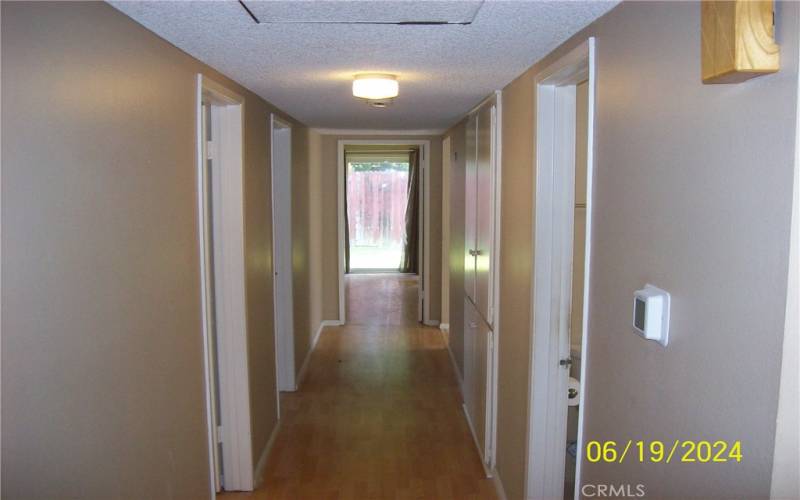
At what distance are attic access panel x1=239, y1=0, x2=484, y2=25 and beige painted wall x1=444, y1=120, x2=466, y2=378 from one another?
2912 mm

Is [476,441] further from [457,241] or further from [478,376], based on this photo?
[457,241]

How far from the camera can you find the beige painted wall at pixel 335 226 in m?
6.80

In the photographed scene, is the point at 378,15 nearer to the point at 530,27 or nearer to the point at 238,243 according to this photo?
the point at 530,27

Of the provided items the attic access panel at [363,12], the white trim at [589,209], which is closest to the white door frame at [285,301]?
the attic access panel at [363,12]

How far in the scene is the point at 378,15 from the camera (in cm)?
161

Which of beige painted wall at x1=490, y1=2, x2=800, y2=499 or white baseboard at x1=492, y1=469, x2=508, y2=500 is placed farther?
white baseboard at x1=492, y1=469, x2=508, y2=500

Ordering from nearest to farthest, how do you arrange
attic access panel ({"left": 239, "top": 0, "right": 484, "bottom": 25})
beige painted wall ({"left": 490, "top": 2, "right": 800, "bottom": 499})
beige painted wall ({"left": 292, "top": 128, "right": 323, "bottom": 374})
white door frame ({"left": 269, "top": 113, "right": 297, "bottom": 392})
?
beige painted wall ({"left": 490, "top": 2, "right": 800, "bottom": 499}), attic access panel ({"left": 239, "top": 0, "right": 484, "bottom": 25}), white door frame ({"left": 269, "top": 113, "right": 297, "bottom": 392}), beige painted wall ({"left": 292, "top": 128, "right": 323, "bottom": 374})

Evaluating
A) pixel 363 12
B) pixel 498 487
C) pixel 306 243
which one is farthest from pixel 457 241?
pixel 363 12

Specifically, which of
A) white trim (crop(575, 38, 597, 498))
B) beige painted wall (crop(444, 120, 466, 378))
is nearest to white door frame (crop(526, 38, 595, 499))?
white trim (crop(575, 38, 597, 498))

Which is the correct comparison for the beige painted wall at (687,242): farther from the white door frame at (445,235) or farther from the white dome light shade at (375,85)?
the white door frame at (445,235)

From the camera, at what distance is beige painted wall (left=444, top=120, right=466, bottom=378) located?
4738 millimetres

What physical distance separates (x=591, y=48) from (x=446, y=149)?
508 centimetres

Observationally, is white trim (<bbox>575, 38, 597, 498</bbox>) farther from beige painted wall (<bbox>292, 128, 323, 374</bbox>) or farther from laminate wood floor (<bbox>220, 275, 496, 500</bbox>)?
beige painted wall (<bbox>292, 128, 323, 374</bbox>)

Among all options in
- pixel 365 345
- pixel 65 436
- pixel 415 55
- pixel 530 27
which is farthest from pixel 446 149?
pixel 65 436
